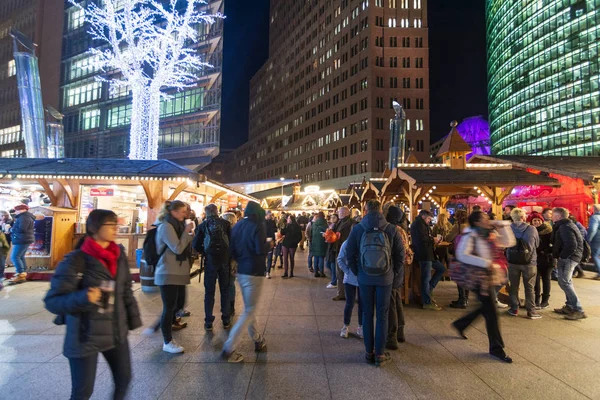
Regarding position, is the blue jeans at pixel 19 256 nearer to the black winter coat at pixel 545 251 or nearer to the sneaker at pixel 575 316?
the black winter coat at pixel 545 251

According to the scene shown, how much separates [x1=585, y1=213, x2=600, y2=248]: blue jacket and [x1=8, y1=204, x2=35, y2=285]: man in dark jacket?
13.0 metres

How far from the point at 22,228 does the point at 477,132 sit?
105m

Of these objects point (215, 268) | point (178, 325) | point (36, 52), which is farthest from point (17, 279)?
point (36, 52)

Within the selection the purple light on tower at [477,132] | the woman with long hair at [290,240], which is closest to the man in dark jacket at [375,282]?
the woman with long hair at [290,240]

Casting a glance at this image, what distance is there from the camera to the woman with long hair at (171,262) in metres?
4.50

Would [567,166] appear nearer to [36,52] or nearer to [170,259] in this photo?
[170,259]

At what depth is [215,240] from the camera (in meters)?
5.36

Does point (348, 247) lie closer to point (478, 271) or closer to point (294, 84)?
point (478, 271)

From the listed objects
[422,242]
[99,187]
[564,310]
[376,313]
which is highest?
[99,187]

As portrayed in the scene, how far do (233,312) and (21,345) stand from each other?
2.89m

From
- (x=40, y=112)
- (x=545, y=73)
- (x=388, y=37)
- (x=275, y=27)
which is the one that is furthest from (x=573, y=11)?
(x=40, y=112)

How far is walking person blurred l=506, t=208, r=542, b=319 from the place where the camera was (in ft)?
19.5

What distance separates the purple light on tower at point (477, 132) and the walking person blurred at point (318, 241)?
94.9 meters

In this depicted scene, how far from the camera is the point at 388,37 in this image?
66.1 m
